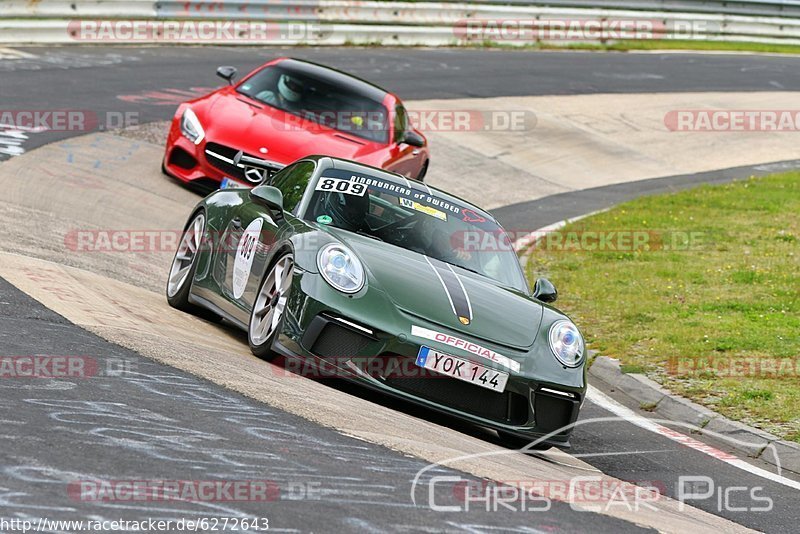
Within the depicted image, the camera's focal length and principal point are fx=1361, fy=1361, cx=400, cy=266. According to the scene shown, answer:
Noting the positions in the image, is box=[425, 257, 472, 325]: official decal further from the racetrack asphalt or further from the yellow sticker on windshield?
the racetrack asphalt

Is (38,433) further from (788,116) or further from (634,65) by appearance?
(634,65)

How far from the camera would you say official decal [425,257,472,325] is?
7664 millimetres

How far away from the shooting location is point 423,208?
29.3ft

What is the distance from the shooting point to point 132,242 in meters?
12.4

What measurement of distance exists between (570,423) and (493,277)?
1.36 meters

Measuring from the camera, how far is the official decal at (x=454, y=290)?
7.66 metres

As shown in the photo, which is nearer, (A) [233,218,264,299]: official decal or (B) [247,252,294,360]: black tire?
(B) [247,252,294,360]: black tire

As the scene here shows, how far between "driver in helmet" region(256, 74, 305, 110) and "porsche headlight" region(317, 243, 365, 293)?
759 cm

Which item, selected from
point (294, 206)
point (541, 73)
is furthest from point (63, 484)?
point (541, 73)

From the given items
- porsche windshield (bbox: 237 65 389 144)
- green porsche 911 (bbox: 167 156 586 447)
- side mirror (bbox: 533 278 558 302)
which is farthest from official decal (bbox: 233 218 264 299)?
porsche windshield (bbox: 237 65 389 144)

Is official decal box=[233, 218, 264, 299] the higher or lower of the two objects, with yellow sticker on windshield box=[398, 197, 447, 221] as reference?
lower

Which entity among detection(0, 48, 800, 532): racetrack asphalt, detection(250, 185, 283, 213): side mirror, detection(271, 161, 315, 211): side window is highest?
detection(250, 185, 283, 213): side mirror

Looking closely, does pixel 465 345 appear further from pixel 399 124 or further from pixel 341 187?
pixel 399 124

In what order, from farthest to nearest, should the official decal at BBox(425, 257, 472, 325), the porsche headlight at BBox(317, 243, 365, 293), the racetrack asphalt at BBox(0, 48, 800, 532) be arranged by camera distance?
the official decal at BBox(425, 257, 472, 325)
the porsche headlight at BBox(317, 243, 365, 293)
the racetrack asphalt at BBox(0, 48, 800, 532)
